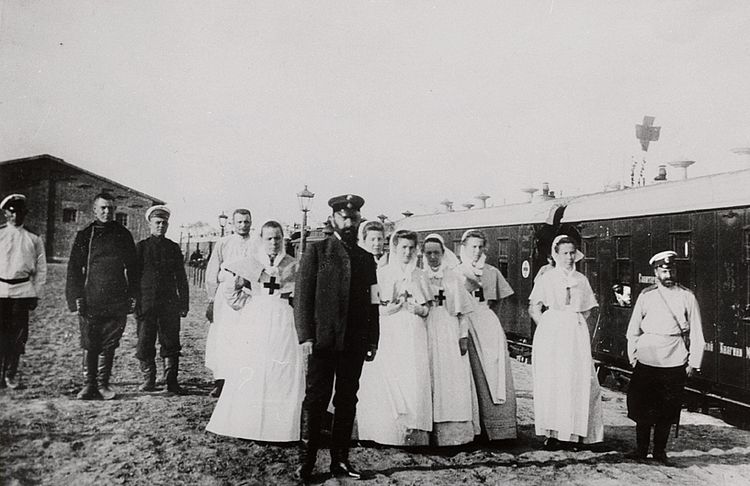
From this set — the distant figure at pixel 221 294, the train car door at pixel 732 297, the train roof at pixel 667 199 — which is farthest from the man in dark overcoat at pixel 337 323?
the train roof at pixel 667 199

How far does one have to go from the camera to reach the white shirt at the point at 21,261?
10.1ft

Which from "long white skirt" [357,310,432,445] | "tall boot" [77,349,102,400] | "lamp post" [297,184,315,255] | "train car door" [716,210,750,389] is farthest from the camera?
"train car door" [716,210,750,389]

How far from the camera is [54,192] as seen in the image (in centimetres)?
318

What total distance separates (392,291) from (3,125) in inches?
101

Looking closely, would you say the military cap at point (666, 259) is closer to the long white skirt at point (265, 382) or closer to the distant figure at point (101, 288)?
the long white skirt at point (265, 382)

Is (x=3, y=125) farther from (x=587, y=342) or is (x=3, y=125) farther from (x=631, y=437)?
(x=631, y=437)

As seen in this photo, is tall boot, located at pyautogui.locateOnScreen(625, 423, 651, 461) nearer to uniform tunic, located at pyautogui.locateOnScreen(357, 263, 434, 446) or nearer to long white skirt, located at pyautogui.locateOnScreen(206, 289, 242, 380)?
Answer: uniform tunic, located at pyautogui.locateOnScreen(357, 263, 434, 446)

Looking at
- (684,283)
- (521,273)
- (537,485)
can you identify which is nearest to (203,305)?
(521,273)

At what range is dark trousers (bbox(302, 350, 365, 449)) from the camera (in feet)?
9.59

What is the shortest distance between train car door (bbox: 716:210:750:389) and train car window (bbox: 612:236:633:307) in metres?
1.00

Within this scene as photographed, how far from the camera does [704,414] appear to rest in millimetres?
4633

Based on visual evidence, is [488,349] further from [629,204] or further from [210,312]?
[629,204]

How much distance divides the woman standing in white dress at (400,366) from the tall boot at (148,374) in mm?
1449

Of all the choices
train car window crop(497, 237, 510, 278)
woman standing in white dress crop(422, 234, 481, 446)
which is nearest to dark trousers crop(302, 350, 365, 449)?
woman standing in white dress crop(422, 234, 481, 446)
